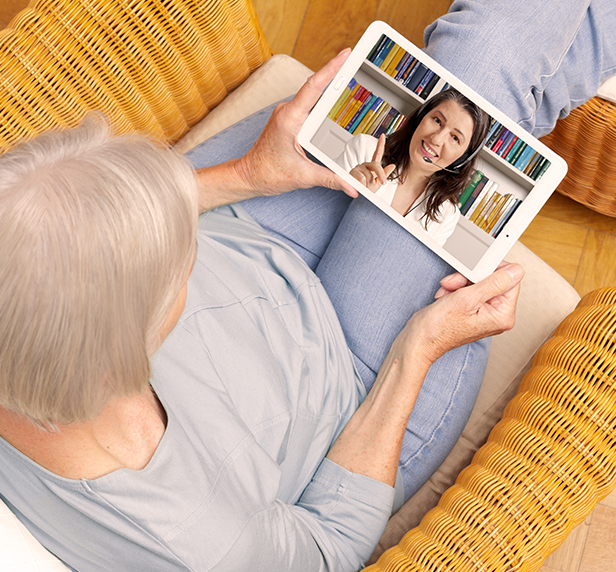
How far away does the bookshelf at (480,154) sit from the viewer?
0.72 metres

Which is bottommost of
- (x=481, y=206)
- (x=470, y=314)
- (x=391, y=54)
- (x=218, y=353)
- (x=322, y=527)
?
(x=322, y=527)

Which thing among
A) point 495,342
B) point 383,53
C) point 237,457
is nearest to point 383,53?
point 383,53

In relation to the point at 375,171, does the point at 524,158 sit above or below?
above

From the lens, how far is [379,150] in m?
0.76

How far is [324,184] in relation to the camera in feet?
2.59

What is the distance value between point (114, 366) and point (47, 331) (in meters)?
0.06

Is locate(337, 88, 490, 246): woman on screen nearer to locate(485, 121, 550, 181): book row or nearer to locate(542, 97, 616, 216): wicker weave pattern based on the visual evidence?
locate(485, 121, 550, 181): book row

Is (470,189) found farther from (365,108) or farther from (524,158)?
(365,108)

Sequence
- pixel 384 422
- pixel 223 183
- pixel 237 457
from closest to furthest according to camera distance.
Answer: pixel 237 457, pixel 384 422, pixel 223 183

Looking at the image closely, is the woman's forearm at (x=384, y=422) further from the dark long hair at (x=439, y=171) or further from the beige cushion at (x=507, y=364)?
the dark long hair at (x=439, y=171)

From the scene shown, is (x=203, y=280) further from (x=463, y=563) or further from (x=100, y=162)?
(x=463, y=563)

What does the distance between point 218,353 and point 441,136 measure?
1.41 ft

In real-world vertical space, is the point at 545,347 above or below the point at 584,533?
above

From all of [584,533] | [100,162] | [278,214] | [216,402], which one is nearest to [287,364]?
[216,402]
